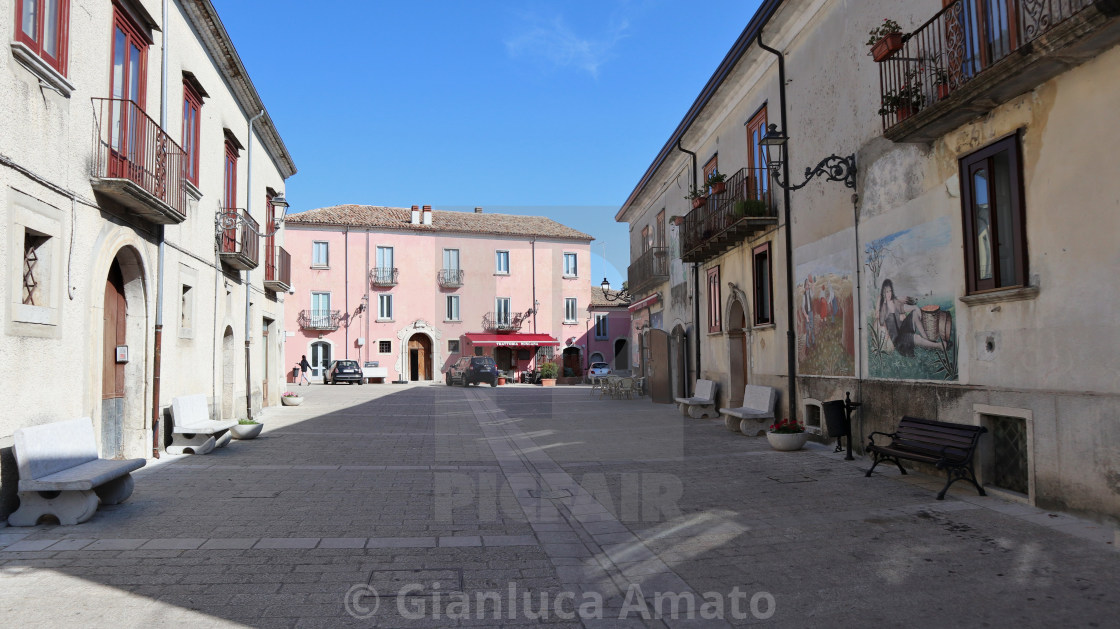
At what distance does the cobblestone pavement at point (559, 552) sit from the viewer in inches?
162

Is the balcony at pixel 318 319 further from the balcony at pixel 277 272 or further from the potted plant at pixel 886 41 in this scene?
the potted plant at pixel 886 41

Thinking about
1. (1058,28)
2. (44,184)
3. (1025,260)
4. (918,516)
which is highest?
(1058,28)

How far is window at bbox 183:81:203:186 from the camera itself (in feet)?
38.2

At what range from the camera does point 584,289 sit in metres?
45.2

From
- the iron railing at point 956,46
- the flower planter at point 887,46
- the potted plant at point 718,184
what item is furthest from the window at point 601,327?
the flower planter at point 887,46

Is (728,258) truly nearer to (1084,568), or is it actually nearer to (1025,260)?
(1025,260)

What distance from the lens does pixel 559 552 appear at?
5.43 m

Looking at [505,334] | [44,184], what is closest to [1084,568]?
[44,184]

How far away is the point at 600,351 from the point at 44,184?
3983 centimetres

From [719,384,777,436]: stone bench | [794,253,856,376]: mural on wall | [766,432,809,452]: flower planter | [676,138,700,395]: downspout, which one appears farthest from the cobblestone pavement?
[676,138,700,395]: downspout

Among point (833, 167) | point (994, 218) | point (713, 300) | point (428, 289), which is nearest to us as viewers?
point (994, 218)

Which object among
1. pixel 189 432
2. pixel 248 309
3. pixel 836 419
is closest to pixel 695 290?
pixel 836 419

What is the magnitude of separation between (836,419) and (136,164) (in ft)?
31.6

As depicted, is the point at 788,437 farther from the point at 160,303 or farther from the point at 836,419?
the point at 160,303
